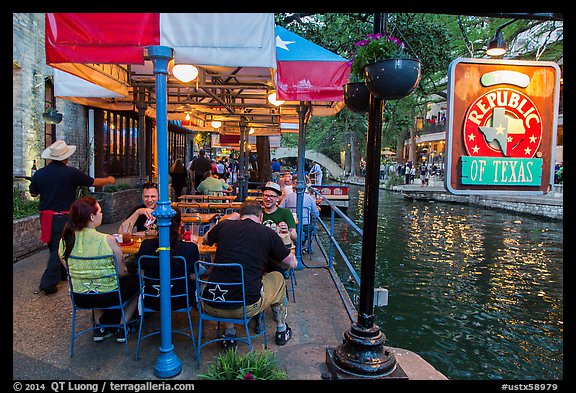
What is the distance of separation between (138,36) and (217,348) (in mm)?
2963

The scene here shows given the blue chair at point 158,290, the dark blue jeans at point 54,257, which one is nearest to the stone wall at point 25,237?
the dark blue jeans at point 54,257

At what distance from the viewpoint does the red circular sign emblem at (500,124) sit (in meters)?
2.91

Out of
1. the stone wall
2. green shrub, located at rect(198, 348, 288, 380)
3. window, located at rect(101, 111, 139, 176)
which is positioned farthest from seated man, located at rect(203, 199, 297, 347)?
window, located at rect(101, 111, 139, 176)

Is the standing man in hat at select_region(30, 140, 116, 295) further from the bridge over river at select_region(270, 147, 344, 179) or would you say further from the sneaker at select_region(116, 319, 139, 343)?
the bridge over river at select_region(270, 147, 344, 179)

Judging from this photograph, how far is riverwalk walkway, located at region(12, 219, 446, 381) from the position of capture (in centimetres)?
366

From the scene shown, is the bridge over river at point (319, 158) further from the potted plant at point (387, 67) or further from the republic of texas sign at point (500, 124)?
the republic of texas sign at point (500, 124)

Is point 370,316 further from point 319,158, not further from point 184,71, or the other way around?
point 319,158

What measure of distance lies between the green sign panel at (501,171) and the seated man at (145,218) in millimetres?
3588

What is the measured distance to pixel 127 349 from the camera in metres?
3.99

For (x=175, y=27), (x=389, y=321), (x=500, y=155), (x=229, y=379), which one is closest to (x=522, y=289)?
(x=389, y=321)

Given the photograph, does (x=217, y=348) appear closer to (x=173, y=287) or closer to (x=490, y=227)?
(x=173, y=287)

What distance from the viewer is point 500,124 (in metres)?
2.91

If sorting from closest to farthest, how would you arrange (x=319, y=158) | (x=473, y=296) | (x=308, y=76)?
(x=308, y=76) < (x=473, y=296) < (x=319, y=158)

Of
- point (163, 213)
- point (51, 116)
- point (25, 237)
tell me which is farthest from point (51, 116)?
point (163, 213)
